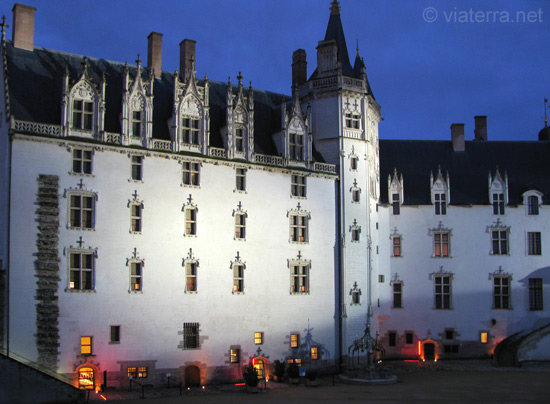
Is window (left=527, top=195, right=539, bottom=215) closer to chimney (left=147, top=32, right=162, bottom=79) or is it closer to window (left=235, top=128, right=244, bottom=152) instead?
window (left=235, top=128, right=244, bottom=152)

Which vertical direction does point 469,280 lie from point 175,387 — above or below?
above

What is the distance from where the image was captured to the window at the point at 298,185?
4447cm

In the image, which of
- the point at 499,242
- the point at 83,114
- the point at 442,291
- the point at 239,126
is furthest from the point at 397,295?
the point at 83,114

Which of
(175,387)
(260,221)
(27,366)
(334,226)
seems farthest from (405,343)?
(27,366)

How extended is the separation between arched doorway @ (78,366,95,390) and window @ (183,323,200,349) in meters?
5.46

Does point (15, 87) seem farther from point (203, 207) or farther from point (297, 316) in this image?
point (297, 316)

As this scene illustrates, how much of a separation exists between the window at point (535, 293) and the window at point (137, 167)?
30.9 meters

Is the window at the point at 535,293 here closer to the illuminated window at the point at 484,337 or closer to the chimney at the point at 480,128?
the illuminated window at the point at 484,337

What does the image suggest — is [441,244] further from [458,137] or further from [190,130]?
[190,130]

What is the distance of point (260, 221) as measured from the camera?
139 feet

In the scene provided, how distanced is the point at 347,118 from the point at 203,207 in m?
13.1

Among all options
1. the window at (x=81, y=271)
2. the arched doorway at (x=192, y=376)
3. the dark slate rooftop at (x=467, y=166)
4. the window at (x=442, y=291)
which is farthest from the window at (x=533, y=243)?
the window at (x=81, y=271)

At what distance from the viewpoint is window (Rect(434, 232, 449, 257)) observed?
52469 millimetres

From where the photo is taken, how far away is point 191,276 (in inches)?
1548
